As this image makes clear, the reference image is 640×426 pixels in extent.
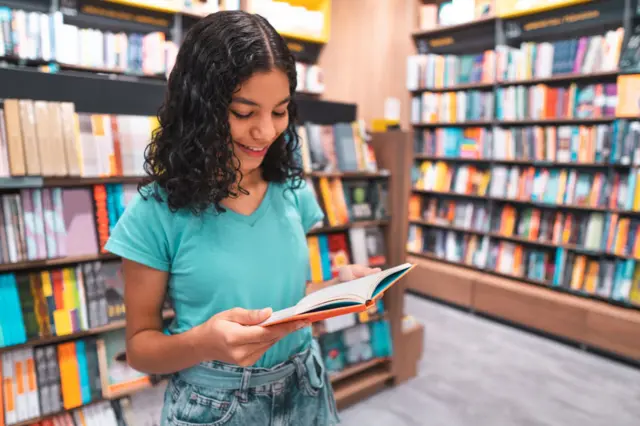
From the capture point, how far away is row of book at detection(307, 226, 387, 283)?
7.97ft

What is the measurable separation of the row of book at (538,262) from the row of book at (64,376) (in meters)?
3.12

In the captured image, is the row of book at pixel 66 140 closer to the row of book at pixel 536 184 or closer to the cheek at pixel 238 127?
the cheek at pixel 238 127

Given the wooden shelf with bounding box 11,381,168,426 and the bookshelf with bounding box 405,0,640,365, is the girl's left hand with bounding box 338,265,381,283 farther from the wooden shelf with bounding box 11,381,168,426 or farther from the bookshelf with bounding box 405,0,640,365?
the bookshelf with bounding box 405,0,640,365

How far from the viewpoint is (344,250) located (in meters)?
2.54

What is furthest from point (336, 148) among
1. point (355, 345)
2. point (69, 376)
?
point (69, 376)

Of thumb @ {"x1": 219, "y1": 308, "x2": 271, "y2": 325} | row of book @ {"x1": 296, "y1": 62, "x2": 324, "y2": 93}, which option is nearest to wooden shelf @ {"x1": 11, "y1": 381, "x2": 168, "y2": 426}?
thumb @ {"x1": 219, "y1": 308, "x2": 271, "y2": 325}

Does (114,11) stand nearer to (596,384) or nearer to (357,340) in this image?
(357,340)

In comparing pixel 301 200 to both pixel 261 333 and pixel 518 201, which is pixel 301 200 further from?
pixel 518 201

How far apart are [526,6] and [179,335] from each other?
3.99 metres

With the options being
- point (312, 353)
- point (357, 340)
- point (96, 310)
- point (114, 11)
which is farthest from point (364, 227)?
point (114, 11)

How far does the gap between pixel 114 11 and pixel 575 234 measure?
13.9ft


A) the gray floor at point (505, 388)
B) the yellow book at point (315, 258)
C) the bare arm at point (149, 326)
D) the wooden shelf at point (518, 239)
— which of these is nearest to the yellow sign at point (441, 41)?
the wooden shelf at point (518, 239)

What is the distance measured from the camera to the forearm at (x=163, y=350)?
0.77 meters

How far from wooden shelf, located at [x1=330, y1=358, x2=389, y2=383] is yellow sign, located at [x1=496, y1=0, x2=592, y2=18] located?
118 inches
